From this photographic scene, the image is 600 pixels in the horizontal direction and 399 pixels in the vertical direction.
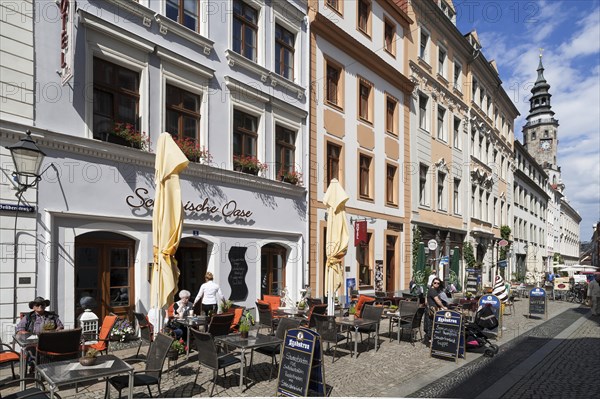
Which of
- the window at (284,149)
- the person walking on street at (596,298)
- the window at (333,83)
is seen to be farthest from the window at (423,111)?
the person walking on street at (596,298)

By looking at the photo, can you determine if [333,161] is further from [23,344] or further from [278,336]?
[23,344]

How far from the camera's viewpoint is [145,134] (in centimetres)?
1085

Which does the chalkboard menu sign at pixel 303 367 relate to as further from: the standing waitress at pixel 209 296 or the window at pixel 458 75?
the window at pixel 458 75

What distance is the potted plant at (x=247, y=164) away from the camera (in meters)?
13.5

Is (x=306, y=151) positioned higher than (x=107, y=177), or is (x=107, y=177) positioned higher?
(x=306, y=151)

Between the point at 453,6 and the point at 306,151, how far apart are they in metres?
18.9

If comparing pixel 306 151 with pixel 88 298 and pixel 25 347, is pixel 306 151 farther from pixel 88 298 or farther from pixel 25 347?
pixel 25 347

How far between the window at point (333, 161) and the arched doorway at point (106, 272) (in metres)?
8.60

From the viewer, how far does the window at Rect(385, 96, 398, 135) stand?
69.6 ft

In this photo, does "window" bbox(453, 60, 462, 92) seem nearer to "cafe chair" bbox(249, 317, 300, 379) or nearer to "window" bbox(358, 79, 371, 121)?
"window" bbox(358, 79, 371, 121)

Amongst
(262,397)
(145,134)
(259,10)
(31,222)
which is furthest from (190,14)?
(262,397)

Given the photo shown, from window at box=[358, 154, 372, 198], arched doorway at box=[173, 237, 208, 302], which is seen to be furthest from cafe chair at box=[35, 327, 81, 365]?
window at box=[358, 154, 372, 198]

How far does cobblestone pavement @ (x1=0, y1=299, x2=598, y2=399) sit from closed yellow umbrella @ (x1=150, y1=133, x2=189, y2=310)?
1.42 metres

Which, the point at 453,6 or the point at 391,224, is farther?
the point at 453,6
